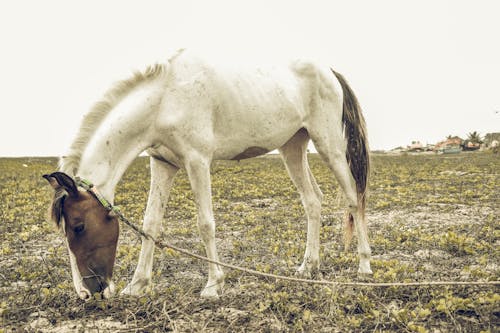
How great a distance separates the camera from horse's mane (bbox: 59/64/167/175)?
3.37 m

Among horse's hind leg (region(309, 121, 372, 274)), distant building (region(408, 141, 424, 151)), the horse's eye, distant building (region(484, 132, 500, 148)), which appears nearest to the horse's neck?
the horse's eye

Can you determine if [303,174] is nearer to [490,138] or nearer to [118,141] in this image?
[118,141]

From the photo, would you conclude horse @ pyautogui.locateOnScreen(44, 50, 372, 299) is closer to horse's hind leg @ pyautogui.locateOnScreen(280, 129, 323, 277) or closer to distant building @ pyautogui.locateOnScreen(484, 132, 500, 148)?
horse's hind leg @ pyautogui.locateOnScreen(280, 129, 323, 277)

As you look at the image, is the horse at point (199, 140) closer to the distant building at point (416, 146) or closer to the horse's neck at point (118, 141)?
the horse's neck at point (118, 141)

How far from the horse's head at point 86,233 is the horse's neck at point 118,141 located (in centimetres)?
21

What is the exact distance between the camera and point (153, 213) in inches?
164

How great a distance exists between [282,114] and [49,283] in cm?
292

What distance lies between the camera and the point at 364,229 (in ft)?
16.4

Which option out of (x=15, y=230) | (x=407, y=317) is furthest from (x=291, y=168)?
(x=15, y=230)

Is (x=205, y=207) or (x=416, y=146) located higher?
(x=416, y=146)

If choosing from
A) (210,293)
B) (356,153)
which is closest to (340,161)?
(356,153)

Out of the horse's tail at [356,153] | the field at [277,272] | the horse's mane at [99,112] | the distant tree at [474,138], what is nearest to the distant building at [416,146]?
the distant tree at [474,138]

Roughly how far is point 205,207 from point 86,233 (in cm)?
106

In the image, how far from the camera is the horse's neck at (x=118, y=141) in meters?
3.39
